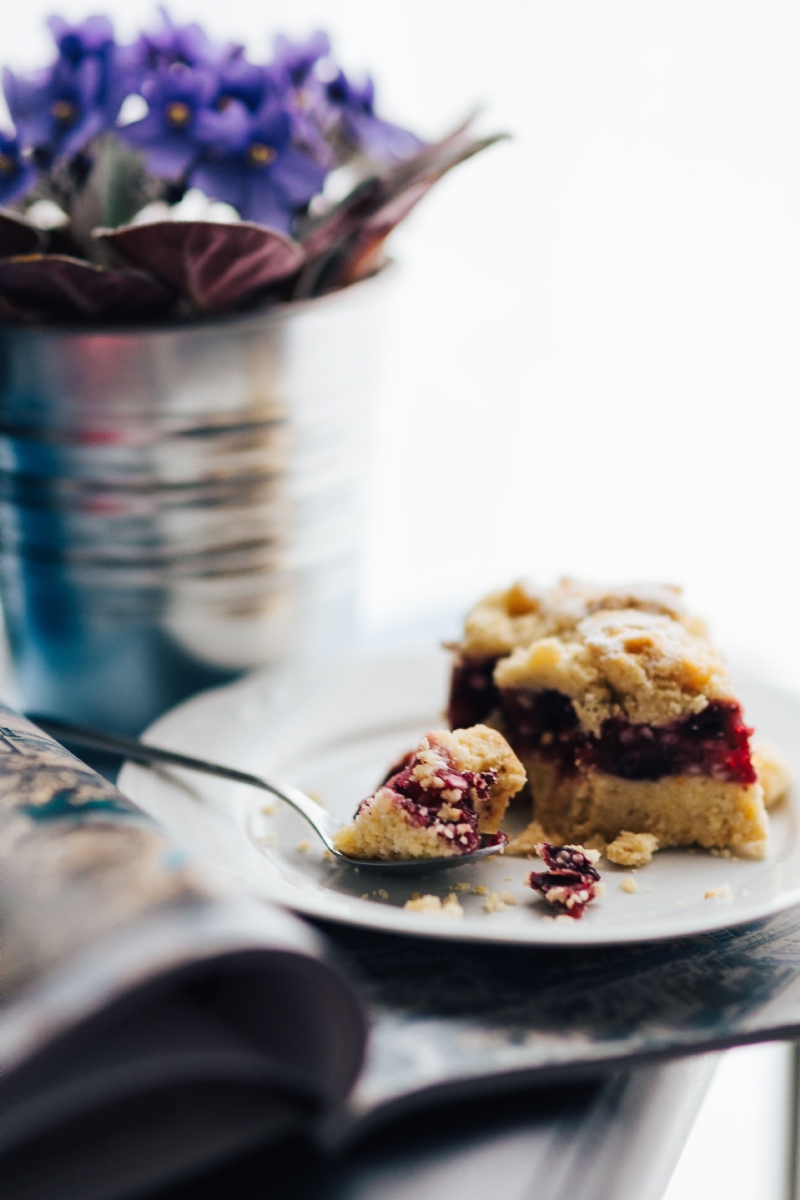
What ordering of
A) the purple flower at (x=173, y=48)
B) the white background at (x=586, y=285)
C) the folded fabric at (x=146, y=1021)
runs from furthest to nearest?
the white background at (x=586, y=285) < the purple flower at (x=173, y=48) < the folded fabric at (x=146, y=1021)

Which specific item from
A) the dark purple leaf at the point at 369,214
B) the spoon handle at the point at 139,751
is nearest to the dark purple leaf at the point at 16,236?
the dark purple leaf at the point at 369,214

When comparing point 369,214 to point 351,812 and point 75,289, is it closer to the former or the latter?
point 75,289

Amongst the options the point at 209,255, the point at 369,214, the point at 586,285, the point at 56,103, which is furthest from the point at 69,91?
the point at 586,285

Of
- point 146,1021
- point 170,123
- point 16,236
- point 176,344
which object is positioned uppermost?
point 170,123

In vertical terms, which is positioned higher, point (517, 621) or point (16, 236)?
point (16, 236)

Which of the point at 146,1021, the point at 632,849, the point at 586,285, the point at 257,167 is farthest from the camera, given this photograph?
the point at 586,285

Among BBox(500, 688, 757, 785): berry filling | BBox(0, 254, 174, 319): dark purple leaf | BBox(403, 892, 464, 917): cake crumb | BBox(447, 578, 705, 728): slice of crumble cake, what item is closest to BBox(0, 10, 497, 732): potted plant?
BBox(0, 254, 174, 319): dark purple leaf

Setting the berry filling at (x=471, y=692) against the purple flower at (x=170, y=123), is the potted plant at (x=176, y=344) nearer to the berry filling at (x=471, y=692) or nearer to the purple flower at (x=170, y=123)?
the purple flower at (x=170, y=123)

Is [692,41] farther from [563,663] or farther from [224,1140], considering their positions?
[224,1140]
